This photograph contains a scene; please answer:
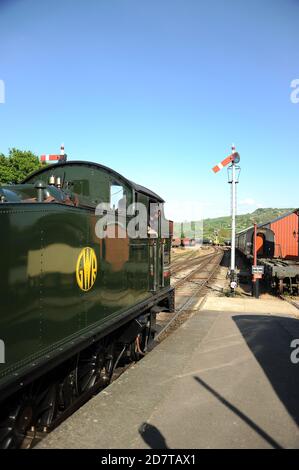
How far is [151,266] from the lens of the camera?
846cm

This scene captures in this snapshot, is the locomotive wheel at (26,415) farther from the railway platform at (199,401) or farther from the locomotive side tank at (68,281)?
the railway platform at (199,401)

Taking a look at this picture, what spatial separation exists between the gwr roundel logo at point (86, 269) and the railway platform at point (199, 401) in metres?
1.42

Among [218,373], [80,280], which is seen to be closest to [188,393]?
[218,373]

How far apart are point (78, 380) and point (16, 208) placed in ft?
Result: 9.70

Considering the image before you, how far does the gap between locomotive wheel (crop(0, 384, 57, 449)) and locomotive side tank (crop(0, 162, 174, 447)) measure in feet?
0.04

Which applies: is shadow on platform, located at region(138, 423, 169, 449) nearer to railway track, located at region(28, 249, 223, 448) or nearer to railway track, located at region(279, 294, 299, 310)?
railway track, located at region(28, 249, 223, 448)

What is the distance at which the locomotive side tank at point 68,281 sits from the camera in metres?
3.35

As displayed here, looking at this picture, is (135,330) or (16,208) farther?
(135,330)

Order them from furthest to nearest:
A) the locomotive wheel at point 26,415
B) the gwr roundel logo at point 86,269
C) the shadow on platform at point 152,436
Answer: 1. the gwr roundel logo at point 86,269
2. the shadow on platform at point 152,436
3. the locomotive wheel at point 26,415

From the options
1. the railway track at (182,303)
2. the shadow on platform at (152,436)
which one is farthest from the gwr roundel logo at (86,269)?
the railway track at (182,303)

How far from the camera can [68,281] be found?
4316mm

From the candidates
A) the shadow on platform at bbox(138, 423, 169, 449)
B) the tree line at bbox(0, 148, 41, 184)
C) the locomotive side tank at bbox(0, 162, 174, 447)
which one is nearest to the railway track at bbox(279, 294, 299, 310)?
the locomotive side tank at bbox(0, 162, 174, 447)
